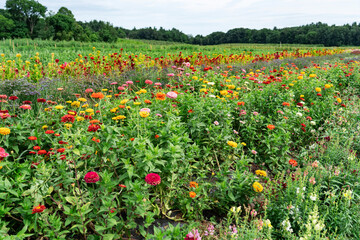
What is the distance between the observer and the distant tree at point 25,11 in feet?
177

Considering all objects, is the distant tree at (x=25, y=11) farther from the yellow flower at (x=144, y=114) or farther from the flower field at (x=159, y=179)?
the yellow flower at (x=144, y=114)

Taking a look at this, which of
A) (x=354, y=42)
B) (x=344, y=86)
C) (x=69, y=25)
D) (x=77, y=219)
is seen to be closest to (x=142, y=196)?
(x=77, y=219)

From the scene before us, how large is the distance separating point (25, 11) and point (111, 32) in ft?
102

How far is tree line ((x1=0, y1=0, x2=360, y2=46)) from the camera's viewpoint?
1694 inches

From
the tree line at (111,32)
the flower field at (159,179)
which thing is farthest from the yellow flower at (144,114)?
the tree line at (111,32)

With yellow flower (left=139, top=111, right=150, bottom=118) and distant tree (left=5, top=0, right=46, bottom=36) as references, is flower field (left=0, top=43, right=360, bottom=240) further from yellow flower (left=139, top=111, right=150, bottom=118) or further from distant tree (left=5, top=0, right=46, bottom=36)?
distant tree (left=5, top=0, right=46, bottom=36)

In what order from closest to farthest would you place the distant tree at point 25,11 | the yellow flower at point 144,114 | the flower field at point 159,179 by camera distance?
the flower field at point 159,179 < the yellow flower at point 144,114 < the distant tree at point 25,11

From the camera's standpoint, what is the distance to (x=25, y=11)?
5519cm

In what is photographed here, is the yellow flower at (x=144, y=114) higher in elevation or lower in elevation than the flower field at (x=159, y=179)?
higher

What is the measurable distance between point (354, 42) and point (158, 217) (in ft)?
268

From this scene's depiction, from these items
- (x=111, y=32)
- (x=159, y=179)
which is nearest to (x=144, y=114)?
(x=159, y=179)

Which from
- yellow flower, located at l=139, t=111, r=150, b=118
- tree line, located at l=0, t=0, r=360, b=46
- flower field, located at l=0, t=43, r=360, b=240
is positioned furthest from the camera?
tree line, located at l=0, t=0, r=360, b=46

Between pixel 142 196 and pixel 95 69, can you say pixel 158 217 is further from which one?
pixel 95 69

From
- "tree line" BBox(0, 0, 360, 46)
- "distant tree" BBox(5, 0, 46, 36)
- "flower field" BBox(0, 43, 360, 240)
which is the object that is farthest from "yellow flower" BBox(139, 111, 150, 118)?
"distant tree" BBox(5, 0, 46, 36)
